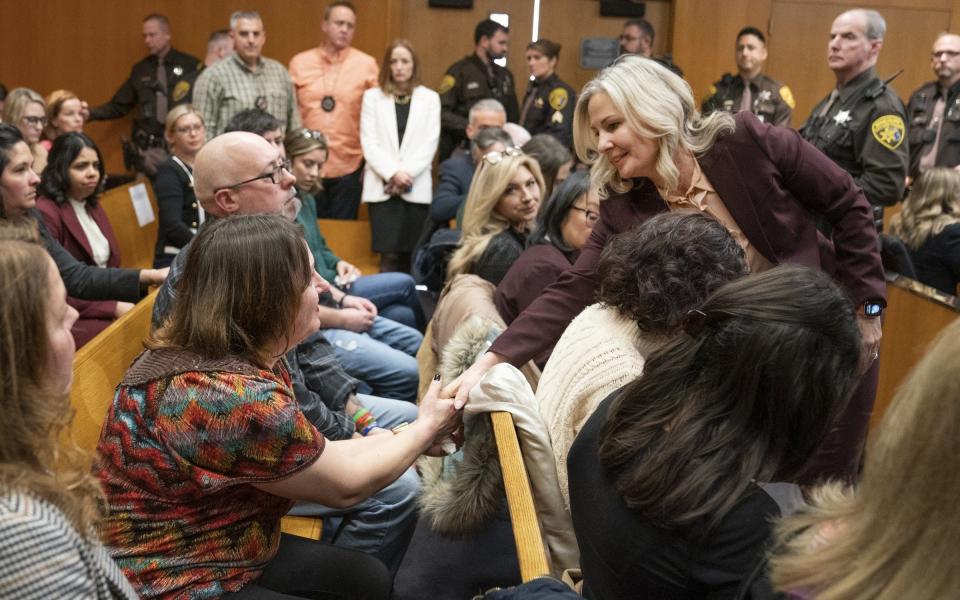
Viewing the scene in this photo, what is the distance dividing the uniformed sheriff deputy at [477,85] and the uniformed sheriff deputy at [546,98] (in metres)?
0.19

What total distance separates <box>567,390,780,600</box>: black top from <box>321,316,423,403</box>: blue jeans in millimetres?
2201

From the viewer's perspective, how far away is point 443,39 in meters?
8.30

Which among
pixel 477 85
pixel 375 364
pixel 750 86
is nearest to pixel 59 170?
pixel 375 364

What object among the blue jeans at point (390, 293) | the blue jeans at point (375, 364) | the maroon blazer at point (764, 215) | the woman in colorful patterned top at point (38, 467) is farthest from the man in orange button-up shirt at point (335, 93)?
the woman in colorful patterned top at point (38, 467)

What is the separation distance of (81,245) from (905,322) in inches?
131

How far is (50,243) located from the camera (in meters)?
3.53

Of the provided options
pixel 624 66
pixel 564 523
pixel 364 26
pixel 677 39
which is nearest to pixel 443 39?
pixel 364 26

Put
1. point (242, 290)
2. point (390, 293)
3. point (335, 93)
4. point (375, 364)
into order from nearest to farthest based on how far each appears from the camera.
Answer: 1. point (242, 290)
2. point (375, 364)
3. point (390, 293)
4. point (335, 93)

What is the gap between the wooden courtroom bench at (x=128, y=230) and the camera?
495cm

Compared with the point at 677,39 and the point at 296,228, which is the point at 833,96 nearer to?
the point at 296,228

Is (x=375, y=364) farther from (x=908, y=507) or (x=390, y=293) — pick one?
(x=908, y=507)

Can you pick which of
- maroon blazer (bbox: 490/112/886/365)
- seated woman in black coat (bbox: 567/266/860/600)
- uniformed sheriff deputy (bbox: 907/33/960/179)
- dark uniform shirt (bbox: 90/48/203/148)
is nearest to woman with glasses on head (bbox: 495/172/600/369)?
maroon blazer (bbox: 490/112/886/365)

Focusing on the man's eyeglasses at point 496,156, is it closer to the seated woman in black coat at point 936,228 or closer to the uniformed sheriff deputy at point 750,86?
the seated woman in black coat at point 936,228

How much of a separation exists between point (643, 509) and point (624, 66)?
1283 mm
